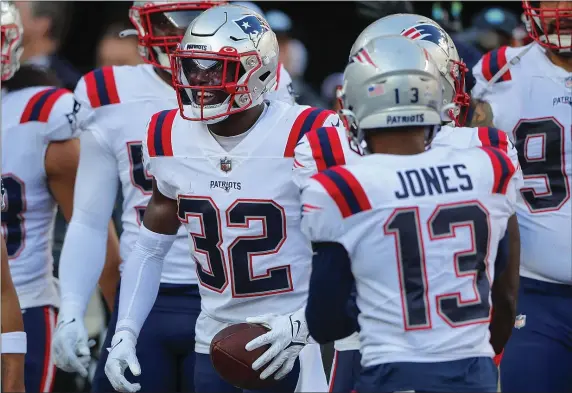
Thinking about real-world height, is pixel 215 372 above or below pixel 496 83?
below

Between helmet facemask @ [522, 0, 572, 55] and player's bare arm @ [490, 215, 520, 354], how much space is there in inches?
53.2

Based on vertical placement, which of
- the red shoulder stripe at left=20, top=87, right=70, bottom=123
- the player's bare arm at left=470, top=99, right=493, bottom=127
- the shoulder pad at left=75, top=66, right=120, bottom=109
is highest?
the shoulder pad at left=75, top=66, right=120, bottom=109

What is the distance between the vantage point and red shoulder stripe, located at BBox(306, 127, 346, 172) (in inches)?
138

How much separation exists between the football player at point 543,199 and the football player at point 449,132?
490 millimetres

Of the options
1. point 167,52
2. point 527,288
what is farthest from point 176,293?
point 527,288

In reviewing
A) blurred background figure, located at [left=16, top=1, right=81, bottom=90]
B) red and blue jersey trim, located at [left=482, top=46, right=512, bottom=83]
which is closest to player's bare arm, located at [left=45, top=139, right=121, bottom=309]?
blurred background figure, located at [left=16, top=1, right=81, bottom=90]

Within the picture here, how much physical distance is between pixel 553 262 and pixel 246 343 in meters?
1.38

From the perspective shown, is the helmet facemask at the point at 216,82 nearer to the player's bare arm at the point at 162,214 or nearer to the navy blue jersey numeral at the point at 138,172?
the player's bare arm at the point at 162,214

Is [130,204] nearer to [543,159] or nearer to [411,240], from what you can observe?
[543,159]

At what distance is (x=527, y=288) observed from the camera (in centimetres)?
455

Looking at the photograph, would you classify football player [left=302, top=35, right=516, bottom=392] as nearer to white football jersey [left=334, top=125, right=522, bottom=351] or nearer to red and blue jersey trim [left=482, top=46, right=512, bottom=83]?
white football jersey [left=334, top=125, right=522, bottom=351]

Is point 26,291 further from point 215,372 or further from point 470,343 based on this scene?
point 470,343

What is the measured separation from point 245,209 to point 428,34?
32.7 inches

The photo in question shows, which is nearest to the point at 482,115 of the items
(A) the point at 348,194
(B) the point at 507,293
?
(B) the point at 507,293
